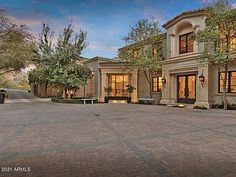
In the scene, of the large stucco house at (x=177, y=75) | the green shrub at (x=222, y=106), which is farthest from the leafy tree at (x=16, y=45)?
the green shrub at (x=222, y=106)

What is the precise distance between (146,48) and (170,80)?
3736 mm

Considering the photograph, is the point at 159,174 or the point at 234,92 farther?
the point at 234,92

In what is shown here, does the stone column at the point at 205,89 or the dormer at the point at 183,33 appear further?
the dormer at the point at 183,33

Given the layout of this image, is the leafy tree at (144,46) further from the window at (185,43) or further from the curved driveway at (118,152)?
the curved driveway at (118,152)

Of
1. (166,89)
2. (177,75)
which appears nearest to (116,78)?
(166,89)

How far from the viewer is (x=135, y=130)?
26.4 ft

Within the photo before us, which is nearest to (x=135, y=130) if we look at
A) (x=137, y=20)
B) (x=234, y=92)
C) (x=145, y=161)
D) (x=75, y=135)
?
(x=75, y=135)

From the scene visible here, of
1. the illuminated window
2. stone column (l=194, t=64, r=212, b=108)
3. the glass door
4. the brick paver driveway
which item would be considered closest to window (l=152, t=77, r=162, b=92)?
the glass door

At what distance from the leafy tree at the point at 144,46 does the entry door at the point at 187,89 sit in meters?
2.60

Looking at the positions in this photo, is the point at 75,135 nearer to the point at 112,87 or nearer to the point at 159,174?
the point at 159,174

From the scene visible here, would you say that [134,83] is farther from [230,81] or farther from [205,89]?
[230,81]

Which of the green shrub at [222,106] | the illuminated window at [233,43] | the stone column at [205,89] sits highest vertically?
the illuminated window at [233,43]

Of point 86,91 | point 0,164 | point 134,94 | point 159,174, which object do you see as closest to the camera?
point 159,174

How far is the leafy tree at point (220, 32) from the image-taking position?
1384 centimetres
